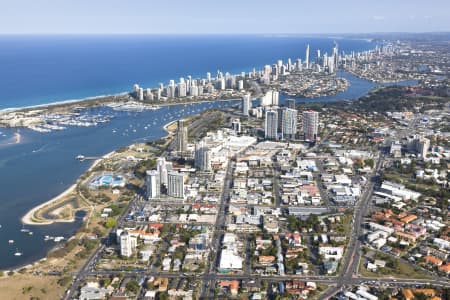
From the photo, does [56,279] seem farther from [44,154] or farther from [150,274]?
[44,154]

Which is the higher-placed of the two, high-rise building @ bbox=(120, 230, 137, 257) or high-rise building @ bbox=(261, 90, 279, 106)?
high-rise building @ bbox=(261, 90, 279, 106)

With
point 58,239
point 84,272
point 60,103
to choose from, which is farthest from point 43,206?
point 60,103

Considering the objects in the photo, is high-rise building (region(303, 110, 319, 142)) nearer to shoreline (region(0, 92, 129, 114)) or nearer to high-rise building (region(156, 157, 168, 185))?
high-rise building (region(156, 157, 168, 185))

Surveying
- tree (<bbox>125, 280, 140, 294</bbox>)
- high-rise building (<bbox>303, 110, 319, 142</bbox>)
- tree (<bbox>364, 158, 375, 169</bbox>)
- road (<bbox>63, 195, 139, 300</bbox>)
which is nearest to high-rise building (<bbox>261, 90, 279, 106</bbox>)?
high-rise building (<bbox>303, 110, 319, 142</bbox>)

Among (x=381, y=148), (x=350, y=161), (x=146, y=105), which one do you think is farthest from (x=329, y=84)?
(x=350, y=161)

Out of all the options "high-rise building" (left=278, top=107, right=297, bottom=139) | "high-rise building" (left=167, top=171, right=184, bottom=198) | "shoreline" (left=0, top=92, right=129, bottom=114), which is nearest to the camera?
"high-rise building" (left=167, top=171, right=184, bottom=198)


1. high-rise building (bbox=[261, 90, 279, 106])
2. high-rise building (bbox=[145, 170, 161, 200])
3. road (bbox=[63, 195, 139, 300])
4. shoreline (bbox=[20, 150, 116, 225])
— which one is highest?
high-rise building (bbox=[261, 90, 279, 106])
